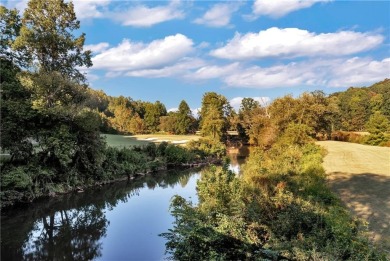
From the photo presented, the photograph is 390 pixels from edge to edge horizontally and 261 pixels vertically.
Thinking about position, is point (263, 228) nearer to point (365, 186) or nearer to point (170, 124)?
point (365, 186)

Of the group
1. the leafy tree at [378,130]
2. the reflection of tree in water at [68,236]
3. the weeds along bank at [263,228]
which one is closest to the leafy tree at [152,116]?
the leafy tree at [378,130]

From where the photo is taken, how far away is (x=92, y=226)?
52.0 ft

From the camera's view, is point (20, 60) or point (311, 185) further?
point (20, 60)

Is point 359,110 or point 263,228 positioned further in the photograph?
point 359,110

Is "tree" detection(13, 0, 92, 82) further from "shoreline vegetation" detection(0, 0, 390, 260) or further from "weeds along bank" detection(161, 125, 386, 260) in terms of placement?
"weeds along bank" detection(161, 125, 386, 260)

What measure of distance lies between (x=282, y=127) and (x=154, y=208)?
22.1 m

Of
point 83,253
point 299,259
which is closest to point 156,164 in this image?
point 83,253

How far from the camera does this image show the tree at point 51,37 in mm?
22508

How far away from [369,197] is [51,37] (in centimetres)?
2124

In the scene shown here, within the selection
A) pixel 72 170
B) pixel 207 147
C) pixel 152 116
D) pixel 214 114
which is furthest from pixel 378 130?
pixel 152 116

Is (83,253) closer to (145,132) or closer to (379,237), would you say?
(379,237)

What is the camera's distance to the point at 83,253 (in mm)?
12391

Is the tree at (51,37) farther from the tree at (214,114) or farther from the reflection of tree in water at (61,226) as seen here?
the tree at (214,114)

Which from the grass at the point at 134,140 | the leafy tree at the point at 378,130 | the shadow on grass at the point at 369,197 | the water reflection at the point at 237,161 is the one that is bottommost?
the water reflection at the point at 237,161
